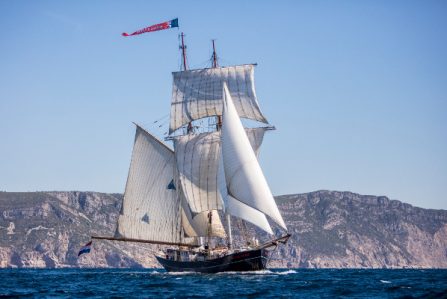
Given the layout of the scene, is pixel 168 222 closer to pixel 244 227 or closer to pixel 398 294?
pixel 244 227

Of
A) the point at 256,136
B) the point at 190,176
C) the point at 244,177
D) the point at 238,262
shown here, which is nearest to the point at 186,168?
the point at 190,176

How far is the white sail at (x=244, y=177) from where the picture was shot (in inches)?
3396

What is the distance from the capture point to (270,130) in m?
104

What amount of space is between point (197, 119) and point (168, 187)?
9428 mm

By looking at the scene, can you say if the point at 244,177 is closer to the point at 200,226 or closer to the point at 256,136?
the point at 256,136

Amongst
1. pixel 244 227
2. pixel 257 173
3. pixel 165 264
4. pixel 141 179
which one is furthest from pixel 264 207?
pixel 165 264

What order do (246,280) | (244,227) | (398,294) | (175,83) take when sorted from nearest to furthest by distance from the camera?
(398,294) < (246,280) < (244,227) < (175,83)

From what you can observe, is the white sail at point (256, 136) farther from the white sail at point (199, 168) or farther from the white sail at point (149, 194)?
the white sail at point (149, 194)

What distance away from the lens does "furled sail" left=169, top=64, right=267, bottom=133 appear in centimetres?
10438

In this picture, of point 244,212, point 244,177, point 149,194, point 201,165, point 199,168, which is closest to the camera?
point 244,177

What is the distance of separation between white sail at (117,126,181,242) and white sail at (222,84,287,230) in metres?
18.7

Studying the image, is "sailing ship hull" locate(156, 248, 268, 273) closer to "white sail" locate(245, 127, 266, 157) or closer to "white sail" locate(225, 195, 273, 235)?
"white sail" locate(225, 195, 273, 235)

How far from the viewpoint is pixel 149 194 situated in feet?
347

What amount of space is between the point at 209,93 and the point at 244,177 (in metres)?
23.1
